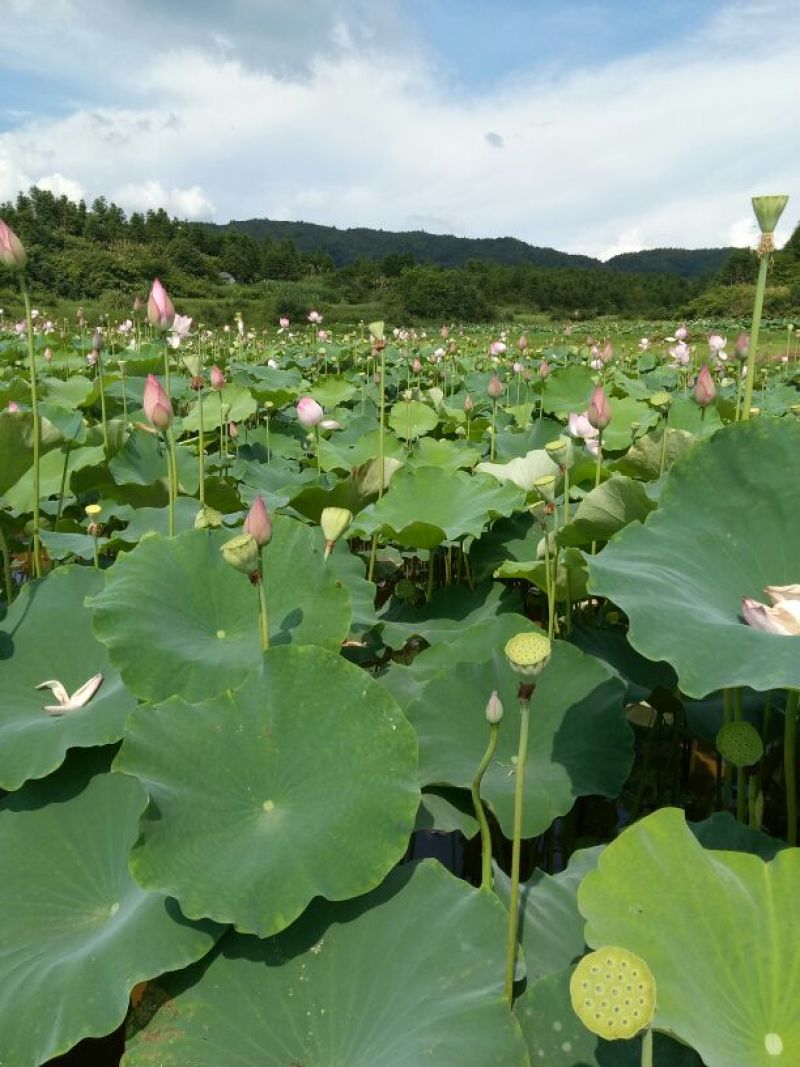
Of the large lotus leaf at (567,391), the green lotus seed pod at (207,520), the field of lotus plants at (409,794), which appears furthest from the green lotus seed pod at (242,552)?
the large lotus leaf at (567,391)

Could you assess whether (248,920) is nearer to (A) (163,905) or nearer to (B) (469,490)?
(A) (163,905)

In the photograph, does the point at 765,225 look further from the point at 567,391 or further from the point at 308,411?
the point at 567,391

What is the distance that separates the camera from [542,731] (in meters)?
1.39

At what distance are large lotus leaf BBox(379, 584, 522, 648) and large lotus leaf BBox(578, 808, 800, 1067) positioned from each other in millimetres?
970

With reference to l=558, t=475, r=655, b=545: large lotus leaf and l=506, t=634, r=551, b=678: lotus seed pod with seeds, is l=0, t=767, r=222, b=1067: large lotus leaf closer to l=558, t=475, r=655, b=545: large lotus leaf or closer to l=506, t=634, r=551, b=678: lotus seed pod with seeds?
l=506, t=634, r=551, b=678: lotus seed pod with seeds

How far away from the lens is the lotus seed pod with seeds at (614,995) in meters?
0.53

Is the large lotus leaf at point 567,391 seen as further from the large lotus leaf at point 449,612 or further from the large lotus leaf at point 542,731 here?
the large lotus leaf at point 542,731

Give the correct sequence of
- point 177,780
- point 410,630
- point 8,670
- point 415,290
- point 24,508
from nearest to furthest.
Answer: point 177,780 < point 8,670 < point 410,630 < point 24,508 < point 415,290

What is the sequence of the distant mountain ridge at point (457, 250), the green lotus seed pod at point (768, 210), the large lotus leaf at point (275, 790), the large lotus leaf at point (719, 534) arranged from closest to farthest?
the large lotus leaf at point (275, 790)
the large lotus leaf at point (719, 534)
the green lotus seed pod at point (768, 210)
the distant mountain ridge at point (457, 250)

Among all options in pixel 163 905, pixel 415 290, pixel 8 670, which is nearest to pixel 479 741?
pixel 163 905

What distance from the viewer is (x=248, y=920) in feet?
3.14

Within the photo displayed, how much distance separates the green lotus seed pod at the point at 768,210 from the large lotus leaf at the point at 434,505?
2.98ft

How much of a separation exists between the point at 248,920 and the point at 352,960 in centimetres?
14

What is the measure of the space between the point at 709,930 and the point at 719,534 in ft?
2.09
